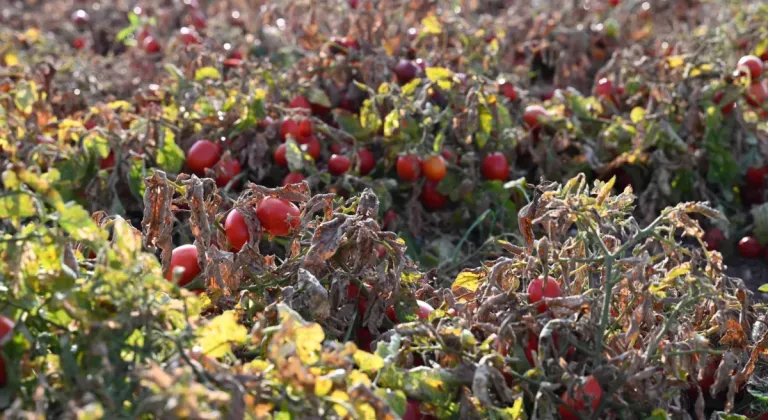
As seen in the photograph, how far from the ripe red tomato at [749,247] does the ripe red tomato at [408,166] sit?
3.51 ft

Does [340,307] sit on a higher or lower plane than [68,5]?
higher

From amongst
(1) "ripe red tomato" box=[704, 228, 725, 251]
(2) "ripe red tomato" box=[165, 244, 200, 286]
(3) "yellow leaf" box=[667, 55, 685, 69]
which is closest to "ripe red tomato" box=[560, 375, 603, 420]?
(2) "ripe red tomato" box=[165, 244, 200, 286]

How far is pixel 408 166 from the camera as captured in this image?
9.47 ft

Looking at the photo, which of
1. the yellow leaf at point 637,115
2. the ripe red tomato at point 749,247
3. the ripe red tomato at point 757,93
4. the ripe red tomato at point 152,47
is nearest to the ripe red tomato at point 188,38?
the ripe red tomato at point 152,47

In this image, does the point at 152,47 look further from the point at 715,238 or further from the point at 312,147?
the point at 715,238

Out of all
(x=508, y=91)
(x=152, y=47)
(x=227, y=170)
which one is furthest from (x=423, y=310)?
(x=152, y=47)

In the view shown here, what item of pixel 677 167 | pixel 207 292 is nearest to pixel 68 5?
pixel 677 167

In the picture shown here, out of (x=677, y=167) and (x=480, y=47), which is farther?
(x=480, y=47)

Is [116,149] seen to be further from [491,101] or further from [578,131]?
[578,131]

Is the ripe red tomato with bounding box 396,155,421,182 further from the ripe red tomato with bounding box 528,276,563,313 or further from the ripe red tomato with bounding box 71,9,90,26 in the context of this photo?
the ripe red tomato with bounding box 71,9,90,26

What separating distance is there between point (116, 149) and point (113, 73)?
5.42 feet

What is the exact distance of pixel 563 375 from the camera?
1.61 meters

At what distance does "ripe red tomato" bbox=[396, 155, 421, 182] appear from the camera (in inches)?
114

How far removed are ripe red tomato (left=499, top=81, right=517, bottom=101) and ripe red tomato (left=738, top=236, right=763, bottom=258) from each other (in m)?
0.92
